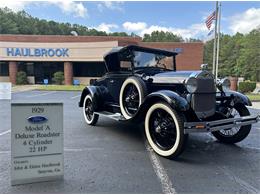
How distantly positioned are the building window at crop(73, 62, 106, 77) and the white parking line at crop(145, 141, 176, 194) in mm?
26837

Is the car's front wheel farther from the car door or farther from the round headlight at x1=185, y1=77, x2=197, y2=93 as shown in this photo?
the car door

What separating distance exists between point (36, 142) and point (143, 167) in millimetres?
1622

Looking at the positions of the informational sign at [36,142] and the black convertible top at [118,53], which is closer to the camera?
the informational sign at [36,142]

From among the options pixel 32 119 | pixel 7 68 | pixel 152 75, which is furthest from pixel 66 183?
pixel 7 68

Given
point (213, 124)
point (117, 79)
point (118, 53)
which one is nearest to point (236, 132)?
point (213, 124)

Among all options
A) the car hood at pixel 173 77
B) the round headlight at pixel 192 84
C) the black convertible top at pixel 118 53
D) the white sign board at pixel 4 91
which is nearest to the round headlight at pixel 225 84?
the car hood at pixel 173 77

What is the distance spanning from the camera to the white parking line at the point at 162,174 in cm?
326

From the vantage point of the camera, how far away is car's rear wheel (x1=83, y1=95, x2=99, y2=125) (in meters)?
7.17

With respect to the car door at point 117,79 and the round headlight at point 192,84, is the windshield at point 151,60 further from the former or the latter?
the round headlight at point 192,84

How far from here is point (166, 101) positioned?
446 cm

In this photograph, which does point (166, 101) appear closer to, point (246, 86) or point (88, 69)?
point (246, 86)

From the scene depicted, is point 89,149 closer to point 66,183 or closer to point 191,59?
point 66,183

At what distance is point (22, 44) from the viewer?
2972 cm

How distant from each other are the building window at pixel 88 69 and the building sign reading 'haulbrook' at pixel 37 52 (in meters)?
2.05
